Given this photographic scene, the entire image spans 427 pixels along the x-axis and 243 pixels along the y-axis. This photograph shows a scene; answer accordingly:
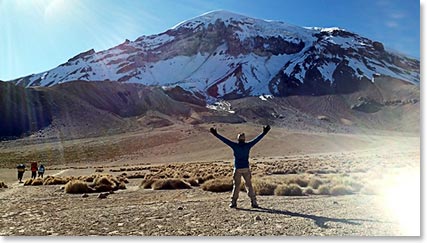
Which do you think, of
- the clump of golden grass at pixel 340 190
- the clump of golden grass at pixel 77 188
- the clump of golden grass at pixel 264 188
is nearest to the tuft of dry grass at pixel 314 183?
the clump of golden grass at pixel 340 190

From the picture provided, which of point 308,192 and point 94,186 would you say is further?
point 94,186

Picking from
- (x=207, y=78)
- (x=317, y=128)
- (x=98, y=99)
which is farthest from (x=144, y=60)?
(x=317, y=128)

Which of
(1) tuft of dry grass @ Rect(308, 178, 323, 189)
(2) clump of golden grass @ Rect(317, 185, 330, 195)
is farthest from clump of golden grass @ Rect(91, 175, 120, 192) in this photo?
(2) clump of golden grass @ Rect(317, 185, 330, 195)

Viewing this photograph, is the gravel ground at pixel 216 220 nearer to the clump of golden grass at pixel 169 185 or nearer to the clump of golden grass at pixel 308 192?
the clump of golden grass at pixel 308 192

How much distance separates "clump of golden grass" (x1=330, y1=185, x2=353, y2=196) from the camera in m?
8.26

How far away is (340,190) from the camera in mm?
8398

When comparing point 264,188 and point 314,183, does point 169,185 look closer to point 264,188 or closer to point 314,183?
point 264,188

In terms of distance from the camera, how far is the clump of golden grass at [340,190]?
8.26m

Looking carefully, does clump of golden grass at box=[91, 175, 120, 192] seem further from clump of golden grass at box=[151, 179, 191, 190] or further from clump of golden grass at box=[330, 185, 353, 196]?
clump of golden grass at box=[330, 185, 353, 196]

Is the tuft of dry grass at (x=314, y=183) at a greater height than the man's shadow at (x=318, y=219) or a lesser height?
greater

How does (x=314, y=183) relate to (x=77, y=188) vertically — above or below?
above

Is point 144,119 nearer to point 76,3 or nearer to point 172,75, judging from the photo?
point 76,3

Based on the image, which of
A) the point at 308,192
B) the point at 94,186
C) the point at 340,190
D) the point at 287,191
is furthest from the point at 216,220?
the point at 94,186

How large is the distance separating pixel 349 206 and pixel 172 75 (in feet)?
454
